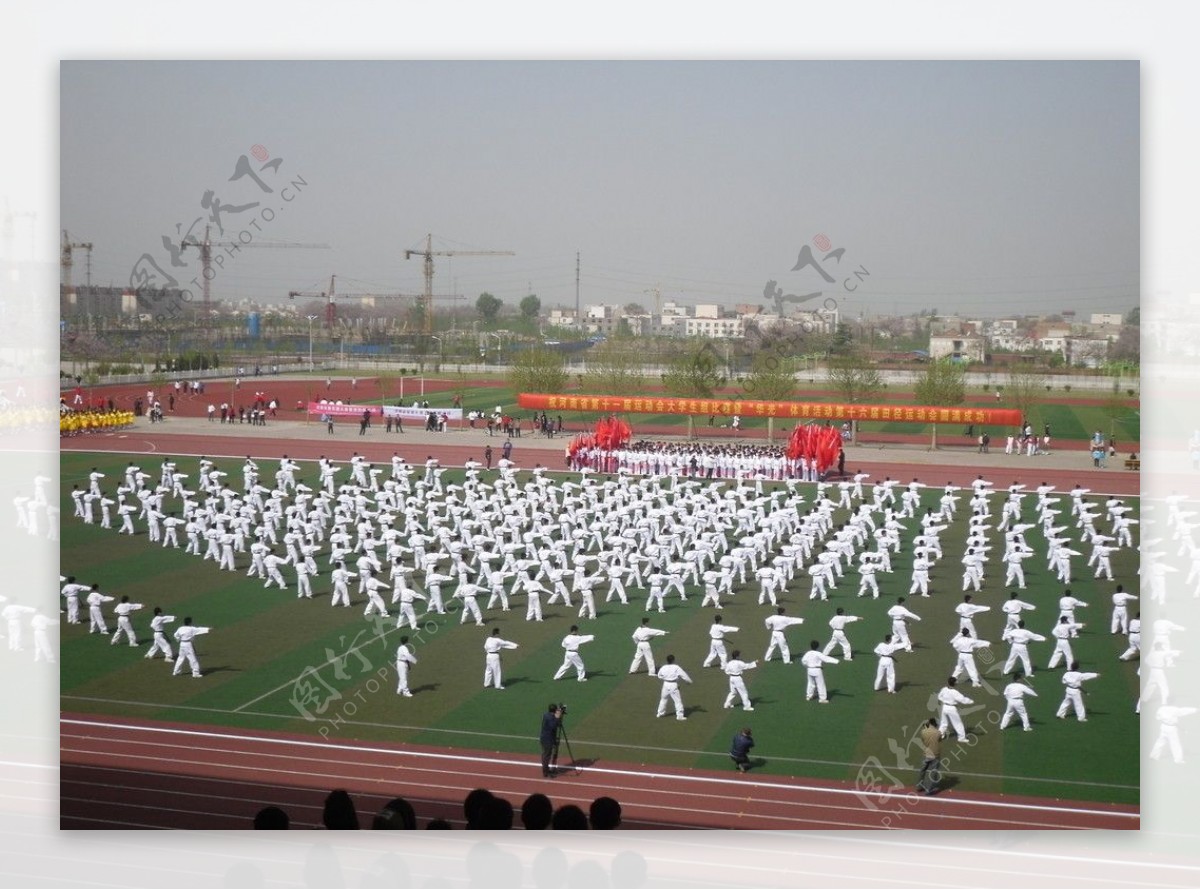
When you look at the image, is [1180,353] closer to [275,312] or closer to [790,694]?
[790,694]

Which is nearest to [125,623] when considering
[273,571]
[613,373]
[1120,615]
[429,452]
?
[273,571]

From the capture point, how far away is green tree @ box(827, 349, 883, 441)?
38.6 metres

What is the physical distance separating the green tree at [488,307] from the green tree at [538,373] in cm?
2318

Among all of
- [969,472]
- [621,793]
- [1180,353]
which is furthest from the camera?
[969,472]

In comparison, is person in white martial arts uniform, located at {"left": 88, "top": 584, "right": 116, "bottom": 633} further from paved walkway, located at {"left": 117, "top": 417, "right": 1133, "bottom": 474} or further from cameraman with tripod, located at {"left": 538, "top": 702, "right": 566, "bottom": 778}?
paved walkway, located at {"left": 117, "top": 417, "right": 1133, "bottom": 474}

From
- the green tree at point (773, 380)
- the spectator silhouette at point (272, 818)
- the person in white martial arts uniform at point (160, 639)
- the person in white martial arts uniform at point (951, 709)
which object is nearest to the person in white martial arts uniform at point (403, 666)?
the person in white martial arts uniform at point (160, 639)

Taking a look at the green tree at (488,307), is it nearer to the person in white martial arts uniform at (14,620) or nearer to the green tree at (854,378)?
the green tree at (854,378)

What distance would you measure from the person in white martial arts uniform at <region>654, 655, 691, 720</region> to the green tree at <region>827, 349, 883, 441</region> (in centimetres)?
2663

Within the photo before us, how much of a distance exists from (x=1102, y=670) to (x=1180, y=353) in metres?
8.07

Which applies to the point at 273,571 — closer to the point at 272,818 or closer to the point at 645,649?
the point at 645,649

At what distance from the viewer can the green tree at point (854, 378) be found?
38625 mm

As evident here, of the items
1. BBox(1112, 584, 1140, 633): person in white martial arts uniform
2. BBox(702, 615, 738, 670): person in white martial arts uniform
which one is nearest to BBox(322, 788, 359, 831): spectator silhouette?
BBox(702, 615, 738, 670): person in white martial arts uniform

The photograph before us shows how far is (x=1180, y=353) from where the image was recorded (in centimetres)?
2020

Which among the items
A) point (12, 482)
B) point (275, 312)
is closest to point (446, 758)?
point (12, 482)
